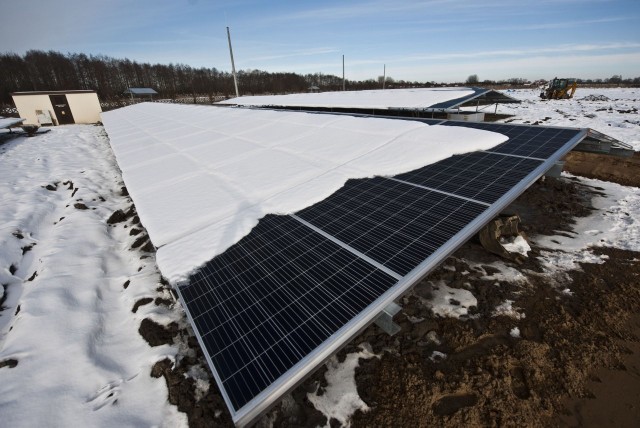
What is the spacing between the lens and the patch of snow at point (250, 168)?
578cm

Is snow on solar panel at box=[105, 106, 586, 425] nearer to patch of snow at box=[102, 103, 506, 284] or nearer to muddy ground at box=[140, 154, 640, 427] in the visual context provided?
patch of snow at box=[102, 103, 506, 284]

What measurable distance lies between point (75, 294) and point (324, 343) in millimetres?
7143

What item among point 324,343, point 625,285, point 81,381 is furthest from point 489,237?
point 81,381

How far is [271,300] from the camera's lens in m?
3.94

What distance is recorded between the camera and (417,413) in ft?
14.5

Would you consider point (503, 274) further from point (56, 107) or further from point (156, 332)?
point (56, 107)

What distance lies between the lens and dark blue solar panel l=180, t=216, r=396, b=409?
10.2 feet

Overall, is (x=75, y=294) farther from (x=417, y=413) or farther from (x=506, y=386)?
(x=506, y=386)

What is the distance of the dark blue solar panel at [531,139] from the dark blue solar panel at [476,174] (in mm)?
623

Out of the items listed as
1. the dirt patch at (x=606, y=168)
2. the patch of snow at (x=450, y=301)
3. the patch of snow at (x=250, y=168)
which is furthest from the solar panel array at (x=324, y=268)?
the dirt patch at (x=606, y=168)

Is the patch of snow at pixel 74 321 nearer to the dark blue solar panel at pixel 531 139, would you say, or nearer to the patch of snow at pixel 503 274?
the patch of snow at pixel 503 274

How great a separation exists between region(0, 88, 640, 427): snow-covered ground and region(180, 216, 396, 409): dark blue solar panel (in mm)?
2130

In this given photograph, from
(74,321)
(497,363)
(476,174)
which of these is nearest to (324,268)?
(497,363)

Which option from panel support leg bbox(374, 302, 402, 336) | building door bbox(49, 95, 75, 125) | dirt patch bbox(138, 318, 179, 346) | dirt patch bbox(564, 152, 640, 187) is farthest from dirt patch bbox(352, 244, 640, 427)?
building door bbox(49, 95, 75, 125)
